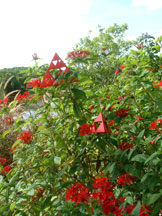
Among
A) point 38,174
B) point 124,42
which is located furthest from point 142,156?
point 124,42

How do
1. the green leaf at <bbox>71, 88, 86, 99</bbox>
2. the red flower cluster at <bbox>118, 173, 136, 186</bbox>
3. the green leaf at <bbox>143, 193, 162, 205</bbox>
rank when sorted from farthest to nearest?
the green leaf at <bbox>71, 88, 86, 99</bbox> → the red flower cluster at <bbox>118, 173, 136, 186</bbox> → the green leaf at <bbox>143, 193, 162, 205</bbox>

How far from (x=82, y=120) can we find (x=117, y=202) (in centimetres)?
63

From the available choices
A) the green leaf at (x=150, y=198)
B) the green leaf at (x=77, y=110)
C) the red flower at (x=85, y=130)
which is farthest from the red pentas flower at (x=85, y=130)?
the green leaf at (x=150, y=198)

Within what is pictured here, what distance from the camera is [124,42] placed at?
553 inches

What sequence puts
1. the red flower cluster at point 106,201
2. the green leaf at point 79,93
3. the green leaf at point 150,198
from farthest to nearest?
the green leaf at point 79,93, the green leaf at point 150,198, the red flower cluster at point 106,201

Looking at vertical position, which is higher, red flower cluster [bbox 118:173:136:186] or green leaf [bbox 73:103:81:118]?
green leaf [bbox 73:103:81:118]

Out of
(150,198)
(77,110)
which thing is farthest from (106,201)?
(77,110)

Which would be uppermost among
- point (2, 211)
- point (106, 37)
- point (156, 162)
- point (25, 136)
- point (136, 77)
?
point (106, 37)

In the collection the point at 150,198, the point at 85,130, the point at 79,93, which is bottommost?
the point at 150,198

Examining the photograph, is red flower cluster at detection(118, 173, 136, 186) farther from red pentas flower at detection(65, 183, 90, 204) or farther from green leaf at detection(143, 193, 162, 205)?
red pentas flower at detection(65, 183, 90, 204)

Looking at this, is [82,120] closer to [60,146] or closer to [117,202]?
[60,146]

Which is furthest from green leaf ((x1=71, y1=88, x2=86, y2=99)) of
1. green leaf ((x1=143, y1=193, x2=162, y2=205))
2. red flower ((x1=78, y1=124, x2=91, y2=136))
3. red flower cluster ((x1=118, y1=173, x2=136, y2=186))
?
green leaf ((x1=143, y1=193, x2=162, y2=205))

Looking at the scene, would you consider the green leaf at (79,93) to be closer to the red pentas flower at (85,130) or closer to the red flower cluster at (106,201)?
the red pentas flower at (85,130)

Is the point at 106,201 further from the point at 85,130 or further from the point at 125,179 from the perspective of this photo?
the point at 85,130
